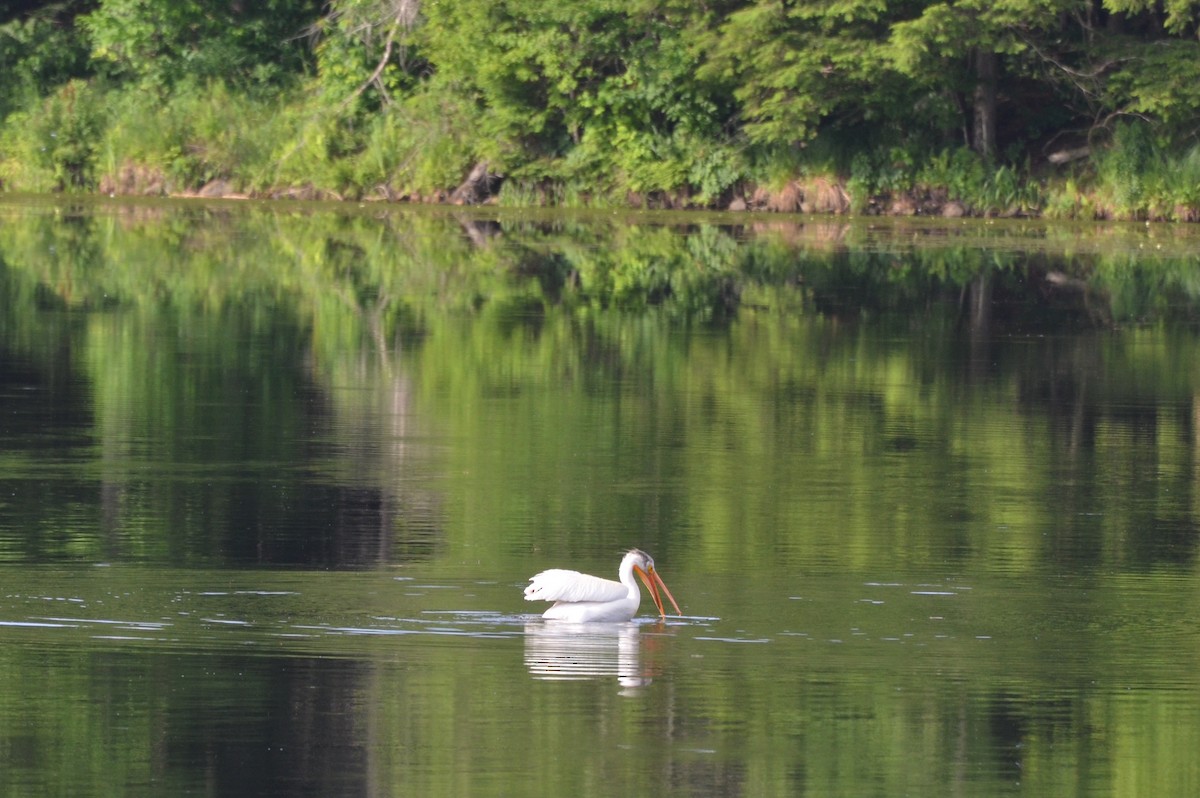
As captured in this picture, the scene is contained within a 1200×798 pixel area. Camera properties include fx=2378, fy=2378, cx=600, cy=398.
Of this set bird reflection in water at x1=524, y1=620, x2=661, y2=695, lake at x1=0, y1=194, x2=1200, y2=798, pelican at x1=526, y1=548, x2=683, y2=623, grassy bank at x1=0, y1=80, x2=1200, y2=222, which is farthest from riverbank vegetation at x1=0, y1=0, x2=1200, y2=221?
bird reflection in water at x1=524, y1=620, x2=661, y2=695

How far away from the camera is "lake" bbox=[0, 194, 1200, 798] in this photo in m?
7.55

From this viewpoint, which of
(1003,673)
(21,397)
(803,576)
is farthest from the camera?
(21,397)

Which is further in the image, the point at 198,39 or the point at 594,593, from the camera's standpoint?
the point at 198,39

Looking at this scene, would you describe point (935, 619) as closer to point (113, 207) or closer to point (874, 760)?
point (874, 760)

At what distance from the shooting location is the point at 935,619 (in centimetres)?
948

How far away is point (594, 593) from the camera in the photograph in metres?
9.27

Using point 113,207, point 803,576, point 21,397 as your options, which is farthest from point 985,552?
point 113,207

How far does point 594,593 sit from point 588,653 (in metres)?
0.35

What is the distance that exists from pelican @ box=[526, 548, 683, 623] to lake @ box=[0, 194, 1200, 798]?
0.29ft

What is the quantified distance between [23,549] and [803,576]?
3.44 metres

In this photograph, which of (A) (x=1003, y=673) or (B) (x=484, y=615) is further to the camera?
(B) (x=484, y=615)

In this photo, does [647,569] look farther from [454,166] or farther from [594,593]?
[454,166]

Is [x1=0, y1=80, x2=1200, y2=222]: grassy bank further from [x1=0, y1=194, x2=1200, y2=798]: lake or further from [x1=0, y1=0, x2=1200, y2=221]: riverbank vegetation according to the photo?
[x1=0, y1=194, x2=1200, y2=798]: lake

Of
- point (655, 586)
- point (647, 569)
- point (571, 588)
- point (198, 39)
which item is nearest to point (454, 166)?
point (198, 39)
